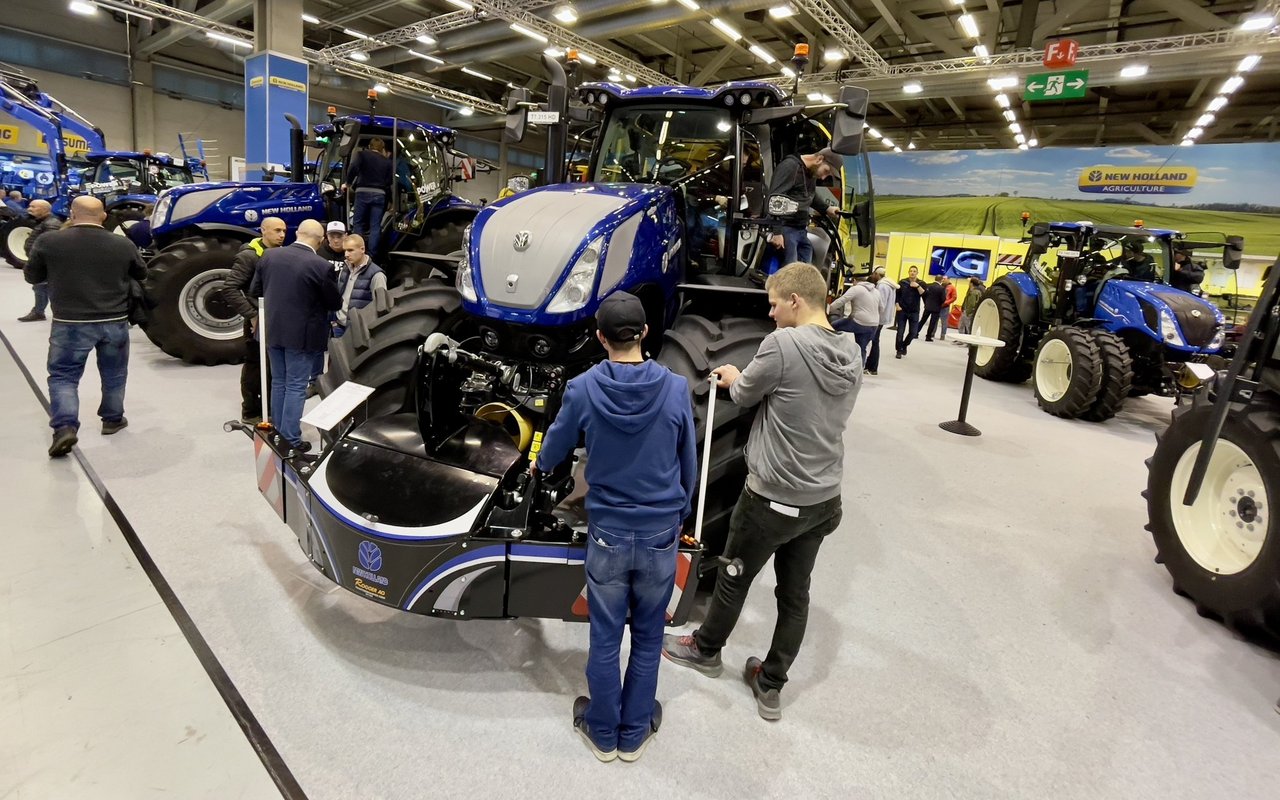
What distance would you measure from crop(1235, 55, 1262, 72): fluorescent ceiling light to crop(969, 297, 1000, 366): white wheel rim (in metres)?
5.86

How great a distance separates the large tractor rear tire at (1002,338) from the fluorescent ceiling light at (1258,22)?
5.28 meters

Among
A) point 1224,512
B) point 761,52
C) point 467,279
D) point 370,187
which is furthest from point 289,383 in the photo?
point 761,52

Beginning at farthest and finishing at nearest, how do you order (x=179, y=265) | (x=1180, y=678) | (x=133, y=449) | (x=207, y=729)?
1. (x=179, y=265)
2. (x=133, y=449)
3. (x=1180, y=678)
4. (x=207, y=729)

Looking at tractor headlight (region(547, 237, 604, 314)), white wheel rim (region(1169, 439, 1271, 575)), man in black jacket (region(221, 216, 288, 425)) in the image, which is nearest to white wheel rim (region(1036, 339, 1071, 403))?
white wheel rim (region(1169, 439, 1271, 575))

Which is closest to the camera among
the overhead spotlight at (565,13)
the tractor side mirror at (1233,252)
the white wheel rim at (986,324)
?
the tractor side mirror at (1233,252)

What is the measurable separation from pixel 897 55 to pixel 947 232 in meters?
4.12

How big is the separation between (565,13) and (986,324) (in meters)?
8.70

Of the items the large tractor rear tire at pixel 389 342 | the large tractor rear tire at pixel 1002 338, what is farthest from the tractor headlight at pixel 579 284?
the large tractor rear tire at pixel 1002 338

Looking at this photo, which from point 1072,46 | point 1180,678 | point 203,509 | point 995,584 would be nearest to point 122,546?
point 203,509

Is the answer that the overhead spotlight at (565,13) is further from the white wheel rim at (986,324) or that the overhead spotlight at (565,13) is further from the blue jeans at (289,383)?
the blue jeans at (289,383)

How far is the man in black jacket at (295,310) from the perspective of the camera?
12.4ft

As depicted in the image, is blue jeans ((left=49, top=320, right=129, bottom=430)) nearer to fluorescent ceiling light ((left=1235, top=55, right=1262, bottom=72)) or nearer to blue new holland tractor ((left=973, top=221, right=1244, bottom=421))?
blue new holland tractor ((left=973, top=221, right=1244, bottom=421))

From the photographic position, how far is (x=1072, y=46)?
34.4 feet

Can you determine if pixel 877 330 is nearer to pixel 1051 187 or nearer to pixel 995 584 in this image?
pixel 995 584
